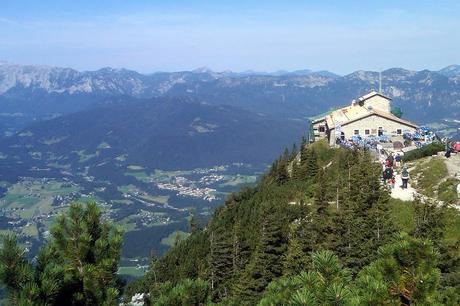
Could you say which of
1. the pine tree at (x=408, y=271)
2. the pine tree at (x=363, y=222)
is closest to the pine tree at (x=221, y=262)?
the pine tree at (x=363, y=222)

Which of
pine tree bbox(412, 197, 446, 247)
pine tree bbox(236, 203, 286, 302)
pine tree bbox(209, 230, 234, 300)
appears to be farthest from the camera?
pine tree bbox(209, 230, 234, 300)

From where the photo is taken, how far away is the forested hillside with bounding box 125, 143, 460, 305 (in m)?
8.61

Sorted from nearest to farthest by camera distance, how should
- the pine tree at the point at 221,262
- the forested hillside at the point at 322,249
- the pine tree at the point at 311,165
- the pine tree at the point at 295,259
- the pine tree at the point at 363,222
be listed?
1. the forested hillside at the point at 322,249
2. the pine tree at the point at 363,222
3. the pine tree at the point at 295,259
4. the pine tree at the point at 221,262
5. the pine tree at the point at 311,165

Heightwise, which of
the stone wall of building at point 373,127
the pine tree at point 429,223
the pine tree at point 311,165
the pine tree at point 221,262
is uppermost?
the stone wall of building at point 373,127

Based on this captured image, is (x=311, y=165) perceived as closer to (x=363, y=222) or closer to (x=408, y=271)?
(x=363, y=222)

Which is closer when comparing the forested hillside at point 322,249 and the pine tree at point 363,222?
the forested hillside at point 322,249

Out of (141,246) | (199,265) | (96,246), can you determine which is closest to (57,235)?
(96,246)

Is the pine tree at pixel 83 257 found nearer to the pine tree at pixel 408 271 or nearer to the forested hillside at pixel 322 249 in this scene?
the forested hillside at pixel 322 249

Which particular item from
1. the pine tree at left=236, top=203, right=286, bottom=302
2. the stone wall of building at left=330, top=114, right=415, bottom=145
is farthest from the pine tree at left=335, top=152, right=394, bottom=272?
the stone wall of building at left=330, top=114, right=415, bottom=145

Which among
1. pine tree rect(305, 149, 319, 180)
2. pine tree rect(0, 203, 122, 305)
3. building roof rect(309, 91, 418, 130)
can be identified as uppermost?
pine tree rect(0, 203, 122, 305)

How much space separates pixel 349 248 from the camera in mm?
30281

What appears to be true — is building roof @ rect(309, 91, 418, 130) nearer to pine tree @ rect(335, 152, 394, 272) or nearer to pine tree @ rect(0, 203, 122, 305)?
pine tree @ rect(335, 152, 394, 272)

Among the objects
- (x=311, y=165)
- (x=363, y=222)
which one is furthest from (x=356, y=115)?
(x=363, y=222)

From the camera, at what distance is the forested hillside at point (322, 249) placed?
28.2 ft
